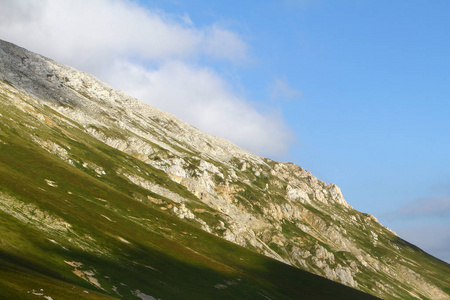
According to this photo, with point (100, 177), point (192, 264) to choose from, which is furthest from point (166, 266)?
point (100, 177)

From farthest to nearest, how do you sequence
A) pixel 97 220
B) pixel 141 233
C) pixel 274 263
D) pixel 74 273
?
pixel 274 263, pixel 141 233, pixel 97 220, pixel 74 273

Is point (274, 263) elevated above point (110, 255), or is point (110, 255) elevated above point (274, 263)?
point (274, 263)

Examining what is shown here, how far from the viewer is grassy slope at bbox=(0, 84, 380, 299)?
208 feet

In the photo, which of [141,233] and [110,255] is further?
[141,233]

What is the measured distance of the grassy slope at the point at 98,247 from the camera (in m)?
63.3

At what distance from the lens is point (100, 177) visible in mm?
178500

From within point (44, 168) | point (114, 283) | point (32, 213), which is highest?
point (44, 168)

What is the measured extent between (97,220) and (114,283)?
125ft

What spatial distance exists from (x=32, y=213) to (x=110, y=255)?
18671 millimetres

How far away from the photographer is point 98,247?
8600 centimetres

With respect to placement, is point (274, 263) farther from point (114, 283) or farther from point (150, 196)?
point (114, 283)

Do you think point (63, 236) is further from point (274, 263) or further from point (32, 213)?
point (274, 263)

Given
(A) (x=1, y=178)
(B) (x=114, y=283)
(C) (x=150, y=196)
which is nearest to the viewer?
(B) (x=114, y=283)

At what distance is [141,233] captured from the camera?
386 feet
